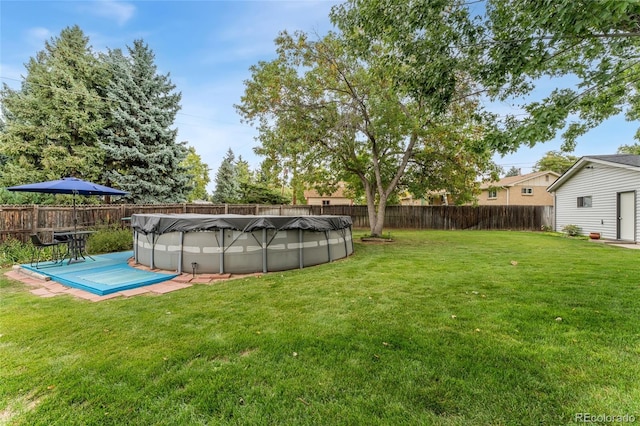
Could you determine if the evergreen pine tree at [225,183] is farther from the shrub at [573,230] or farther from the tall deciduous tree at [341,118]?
the shrub at [573,230]

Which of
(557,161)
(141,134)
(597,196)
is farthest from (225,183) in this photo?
(557,161)

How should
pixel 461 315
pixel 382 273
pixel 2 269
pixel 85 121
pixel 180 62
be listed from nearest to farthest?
pixel 461 315, pixel 382 273, pixel 2 269, pixel 180 62, pixel 85 121

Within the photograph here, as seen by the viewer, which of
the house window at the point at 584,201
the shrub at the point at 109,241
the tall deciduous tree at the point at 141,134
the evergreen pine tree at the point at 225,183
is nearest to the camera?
the shrub at the point at 109,241

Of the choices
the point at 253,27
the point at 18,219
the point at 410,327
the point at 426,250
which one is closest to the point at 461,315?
the point at 410,327

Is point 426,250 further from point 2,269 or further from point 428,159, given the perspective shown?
point 2,269

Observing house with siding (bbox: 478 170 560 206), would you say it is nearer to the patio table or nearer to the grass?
the grass

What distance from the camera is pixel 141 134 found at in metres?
13.3

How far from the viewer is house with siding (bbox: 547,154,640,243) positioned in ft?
33.5

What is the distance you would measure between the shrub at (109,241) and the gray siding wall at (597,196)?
1749 cm

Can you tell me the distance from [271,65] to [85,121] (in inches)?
391

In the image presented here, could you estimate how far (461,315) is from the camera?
11.2 ft

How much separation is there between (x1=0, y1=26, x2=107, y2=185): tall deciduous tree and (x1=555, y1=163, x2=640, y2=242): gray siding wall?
72.4 feet

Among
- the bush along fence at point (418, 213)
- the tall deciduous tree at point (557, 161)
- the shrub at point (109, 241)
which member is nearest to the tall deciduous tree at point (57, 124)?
the bush along fence at point (418, 213)

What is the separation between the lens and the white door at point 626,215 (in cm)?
1020
